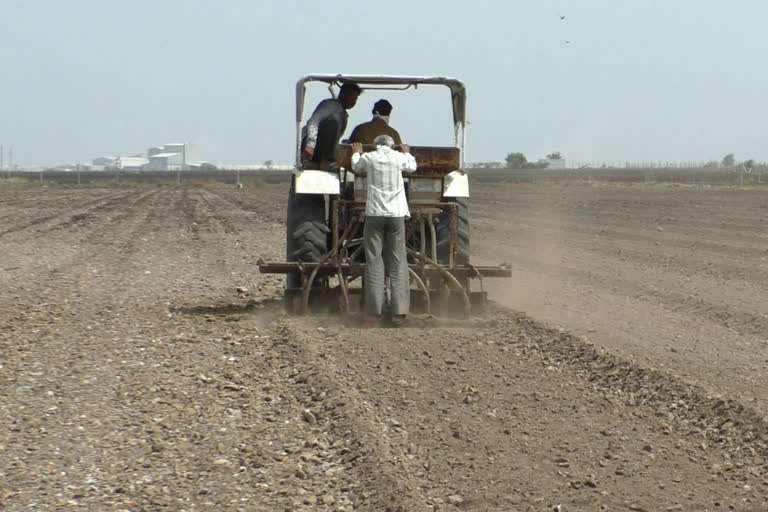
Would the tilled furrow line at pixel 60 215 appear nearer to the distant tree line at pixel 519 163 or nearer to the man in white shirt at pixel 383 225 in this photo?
the man in white shirt at pixel 383 225

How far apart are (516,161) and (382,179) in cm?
10173

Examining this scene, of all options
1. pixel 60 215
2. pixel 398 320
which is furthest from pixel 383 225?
pixel 60 215

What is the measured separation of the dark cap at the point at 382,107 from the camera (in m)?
10.6

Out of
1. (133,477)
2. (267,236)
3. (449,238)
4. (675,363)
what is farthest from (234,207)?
(133,477)

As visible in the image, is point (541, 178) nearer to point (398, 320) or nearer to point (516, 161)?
point (516, 161)

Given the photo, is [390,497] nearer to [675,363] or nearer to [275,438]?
[275,438]

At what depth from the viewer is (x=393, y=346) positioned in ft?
29.5

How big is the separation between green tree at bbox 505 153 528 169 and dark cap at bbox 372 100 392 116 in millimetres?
98203

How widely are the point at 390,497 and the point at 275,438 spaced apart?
4.01 ft

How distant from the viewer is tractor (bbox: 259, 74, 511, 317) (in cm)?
1032

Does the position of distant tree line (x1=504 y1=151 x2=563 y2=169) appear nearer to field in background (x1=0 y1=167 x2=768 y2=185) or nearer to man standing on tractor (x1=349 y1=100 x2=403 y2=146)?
field in background (x1=0 y1=167 x2=768 y2=185)

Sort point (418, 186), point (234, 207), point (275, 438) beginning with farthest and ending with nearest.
→ point (234, 207), point (418, 186), point (275, 438)

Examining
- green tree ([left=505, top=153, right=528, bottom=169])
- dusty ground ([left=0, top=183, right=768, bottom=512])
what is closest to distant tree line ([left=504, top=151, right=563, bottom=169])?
green tree ([left=505, top=153, right=528, bottom=169])

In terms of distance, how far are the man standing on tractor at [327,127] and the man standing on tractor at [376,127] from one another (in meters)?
0.17
